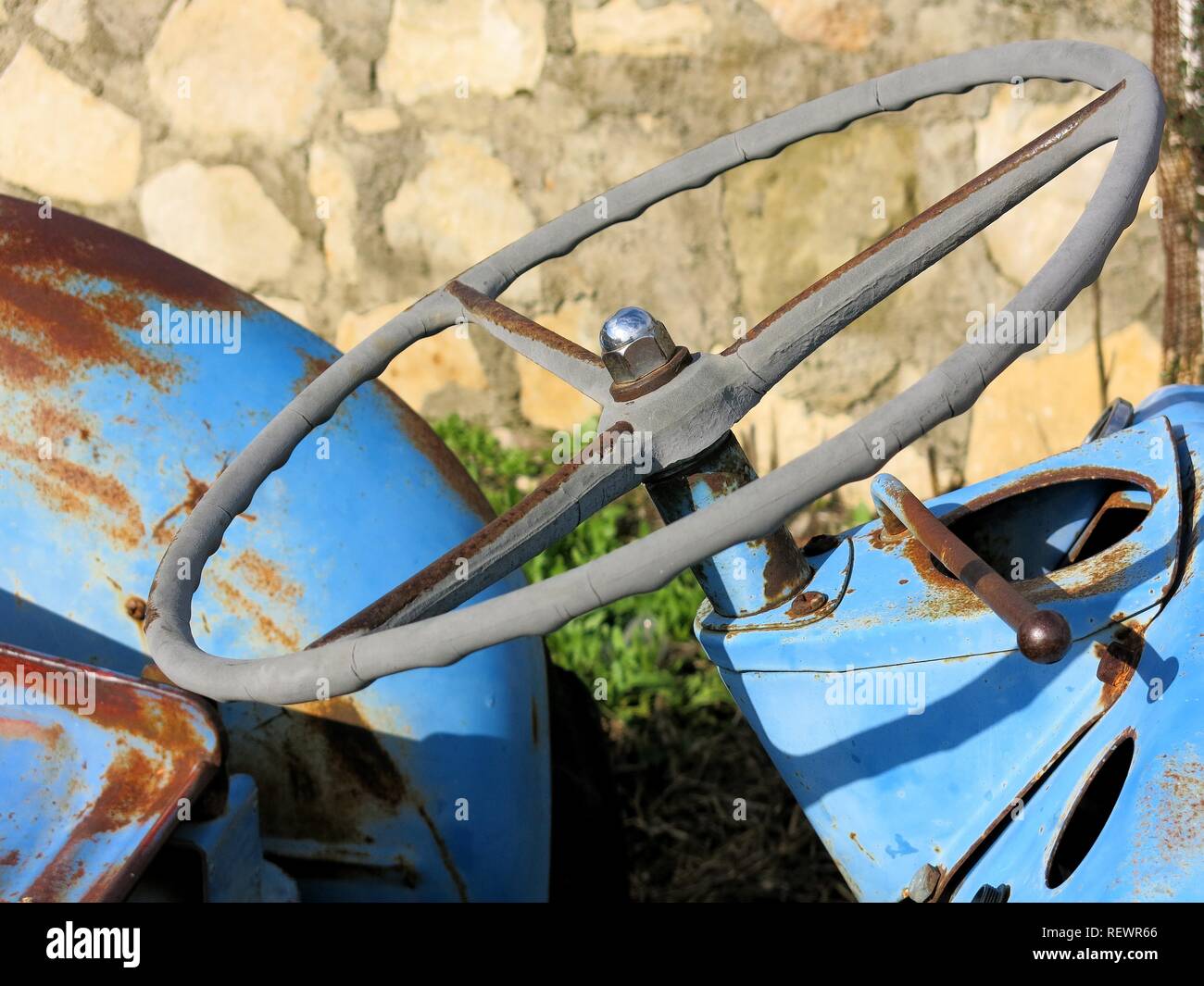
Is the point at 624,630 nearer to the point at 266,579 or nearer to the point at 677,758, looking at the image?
the point at 677,758

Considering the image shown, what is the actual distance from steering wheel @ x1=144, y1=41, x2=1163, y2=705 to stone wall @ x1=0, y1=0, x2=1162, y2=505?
139 centimetres

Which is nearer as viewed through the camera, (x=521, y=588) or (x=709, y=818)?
(x=521, y=588)

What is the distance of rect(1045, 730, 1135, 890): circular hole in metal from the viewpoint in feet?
3.25

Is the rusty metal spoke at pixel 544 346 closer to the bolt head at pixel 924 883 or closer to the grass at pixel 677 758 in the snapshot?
the bolt head at pixel 924 883

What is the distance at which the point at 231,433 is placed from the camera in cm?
128

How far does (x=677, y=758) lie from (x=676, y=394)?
1.38 metres

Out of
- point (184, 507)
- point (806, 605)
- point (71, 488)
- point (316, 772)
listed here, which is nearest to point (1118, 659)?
point (806, 605)

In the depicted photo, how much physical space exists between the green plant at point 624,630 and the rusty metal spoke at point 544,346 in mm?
1044

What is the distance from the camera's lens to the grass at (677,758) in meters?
2.02

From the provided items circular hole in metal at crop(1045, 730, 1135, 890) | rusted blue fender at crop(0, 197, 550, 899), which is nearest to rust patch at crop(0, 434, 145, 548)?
rusted blue fender at crop(0, 197, 550, 899)

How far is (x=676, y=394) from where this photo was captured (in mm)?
992

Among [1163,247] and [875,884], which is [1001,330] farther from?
[1163,247]

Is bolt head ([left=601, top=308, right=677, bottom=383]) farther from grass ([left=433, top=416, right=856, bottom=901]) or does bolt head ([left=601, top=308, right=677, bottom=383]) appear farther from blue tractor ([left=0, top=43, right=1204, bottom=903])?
grass ([left=433, top=416, right=856, bottom=901])

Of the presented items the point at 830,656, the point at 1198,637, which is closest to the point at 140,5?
the point at 830,656
